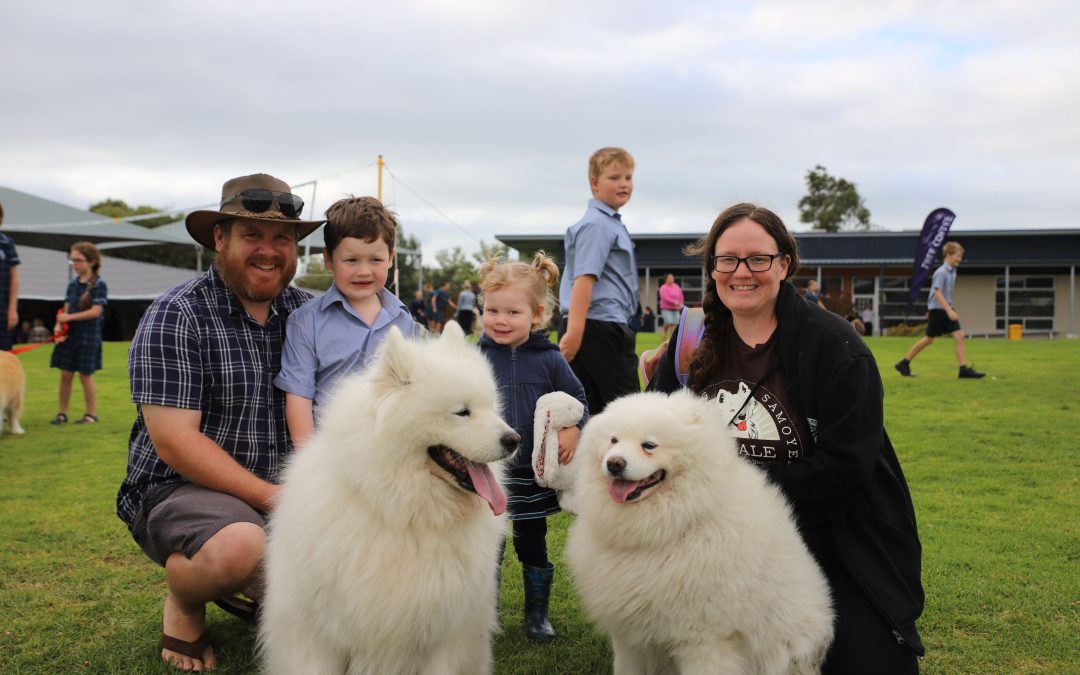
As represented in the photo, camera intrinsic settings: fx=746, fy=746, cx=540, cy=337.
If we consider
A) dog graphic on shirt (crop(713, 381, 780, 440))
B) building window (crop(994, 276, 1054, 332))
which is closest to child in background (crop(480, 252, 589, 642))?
dog graphic on shirt (crop(713, 381, 780, 440))

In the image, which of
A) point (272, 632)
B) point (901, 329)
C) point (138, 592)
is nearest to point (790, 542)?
point (272, 632)

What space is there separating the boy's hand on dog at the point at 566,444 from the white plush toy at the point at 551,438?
64 mm

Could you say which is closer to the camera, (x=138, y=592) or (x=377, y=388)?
(x=377, y=388)

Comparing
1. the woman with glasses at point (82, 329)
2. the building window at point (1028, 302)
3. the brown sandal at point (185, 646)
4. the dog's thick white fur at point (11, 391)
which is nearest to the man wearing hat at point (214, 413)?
the brown sandal at point (185, 646)

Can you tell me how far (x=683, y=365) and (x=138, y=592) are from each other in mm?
3210

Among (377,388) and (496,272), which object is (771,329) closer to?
(496,272)

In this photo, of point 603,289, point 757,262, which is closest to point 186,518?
point 757,262

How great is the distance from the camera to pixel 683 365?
3488 millimetres

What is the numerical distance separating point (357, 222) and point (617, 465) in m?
1.66

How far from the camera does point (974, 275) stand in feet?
121

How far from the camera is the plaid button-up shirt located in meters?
3.19

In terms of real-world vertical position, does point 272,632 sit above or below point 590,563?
below

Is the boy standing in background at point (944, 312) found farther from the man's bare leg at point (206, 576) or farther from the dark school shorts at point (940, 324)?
the man's bare leg at point (206, 576)

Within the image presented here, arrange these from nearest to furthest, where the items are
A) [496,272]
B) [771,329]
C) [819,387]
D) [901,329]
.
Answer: [819,387], [771,329], [496,272], [901,329]
